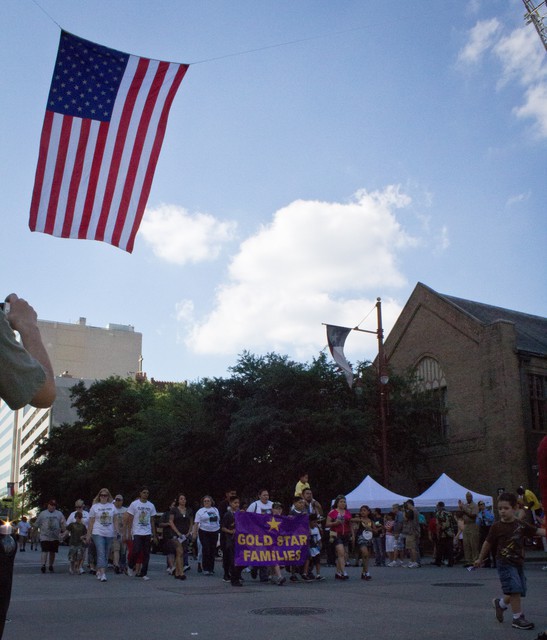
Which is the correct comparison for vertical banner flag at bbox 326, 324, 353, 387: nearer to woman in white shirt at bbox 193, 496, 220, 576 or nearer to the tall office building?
woman in white shirt at bbox 193, 496, 220, 576

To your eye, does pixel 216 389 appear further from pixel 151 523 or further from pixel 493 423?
pixel 151 523

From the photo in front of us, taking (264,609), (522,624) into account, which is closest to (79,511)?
(264,609)

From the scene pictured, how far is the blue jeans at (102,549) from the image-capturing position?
15398 mm

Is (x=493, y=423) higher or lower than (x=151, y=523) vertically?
higher

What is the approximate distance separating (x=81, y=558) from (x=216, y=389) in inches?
655

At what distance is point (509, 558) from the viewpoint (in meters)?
8.16

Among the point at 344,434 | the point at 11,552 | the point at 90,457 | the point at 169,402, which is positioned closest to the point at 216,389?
the point at 344,434

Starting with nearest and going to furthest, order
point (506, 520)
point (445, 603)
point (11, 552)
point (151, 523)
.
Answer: point (11, 552), point (506, 520), point (445, 603), point (151, 523)

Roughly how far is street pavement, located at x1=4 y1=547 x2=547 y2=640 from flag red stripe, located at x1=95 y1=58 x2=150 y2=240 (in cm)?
468

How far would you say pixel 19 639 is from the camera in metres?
7.44

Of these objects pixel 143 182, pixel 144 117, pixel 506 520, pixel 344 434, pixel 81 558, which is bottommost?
pixel 81 558

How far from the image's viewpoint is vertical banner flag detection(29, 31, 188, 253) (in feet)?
29.1

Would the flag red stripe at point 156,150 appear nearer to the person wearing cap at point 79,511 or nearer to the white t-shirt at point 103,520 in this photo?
the white t-shirt at point 103,520

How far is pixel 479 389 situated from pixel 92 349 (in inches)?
3008
